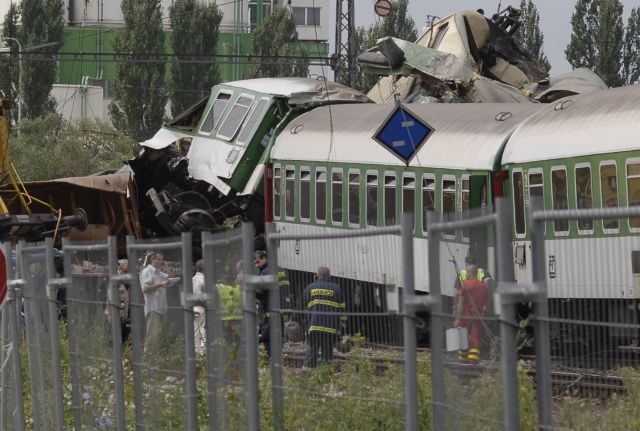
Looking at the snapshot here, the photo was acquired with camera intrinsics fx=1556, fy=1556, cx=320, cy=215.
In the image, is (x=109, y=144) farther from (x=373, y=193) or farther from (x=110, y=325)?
(x=110, y=325)

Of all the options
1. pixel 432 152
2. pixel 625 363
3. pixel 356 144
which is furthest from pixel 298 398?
pixel 356 144

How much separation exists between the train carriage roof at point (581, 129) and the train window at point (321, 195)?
5459 mm

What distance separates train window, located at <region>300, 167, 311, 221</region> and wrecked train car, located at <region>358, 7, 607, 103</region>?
13.6 ft

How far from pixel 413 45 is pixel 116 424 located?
2164cm

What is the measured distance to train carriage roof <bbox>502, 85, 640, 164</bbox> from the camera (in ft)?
63.1

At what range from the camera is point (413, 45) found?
3111 cm

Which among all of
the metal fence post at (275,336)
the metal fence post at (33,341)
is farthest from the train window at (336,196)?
the metal fence post at (275,336)

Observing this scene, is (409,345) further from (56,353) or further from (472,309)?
(56,353)

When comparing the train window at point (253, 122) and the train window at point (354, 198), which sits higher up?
the train window at point (253, 122)

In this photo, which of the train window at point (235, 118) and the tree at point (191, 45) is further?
the tree at point (191, 45)

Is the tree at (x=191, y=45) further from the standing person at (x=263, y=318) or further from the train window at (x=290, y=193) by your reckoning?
the standing person at (x=263, y=318)

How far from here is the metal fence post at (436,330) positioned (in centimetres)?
598

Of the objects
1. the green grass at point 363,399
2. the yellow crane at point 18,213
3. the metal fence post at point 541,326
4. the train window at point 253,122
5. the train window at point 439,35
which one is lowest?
the green grass at point 363,399

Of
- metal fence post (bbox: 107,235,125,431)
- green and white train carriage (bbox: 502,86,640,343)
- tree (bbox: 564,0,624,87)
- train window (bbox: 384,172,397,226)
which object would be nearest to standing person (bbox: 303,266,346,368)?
metal fence post (bbox: 107,235,125,431)
